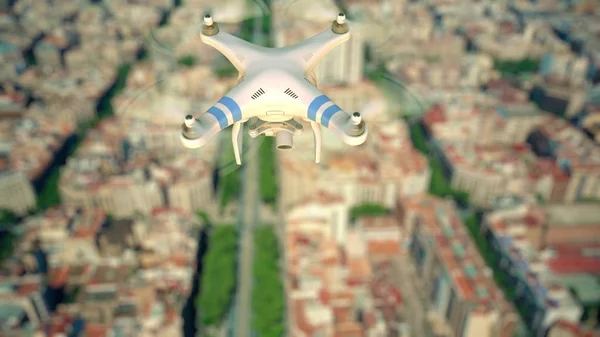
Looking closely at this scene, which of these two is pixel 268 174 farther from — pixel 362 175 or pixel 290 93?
pixel 290 93

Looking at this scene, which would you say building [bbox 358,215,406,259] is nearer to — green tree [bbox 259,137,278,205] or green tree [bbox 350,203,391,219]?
green tree [bbox 350,203,391,219]

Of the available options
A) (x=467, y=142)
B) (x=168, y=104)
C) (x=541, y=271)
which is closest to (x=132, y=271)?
(x=168, y=104)

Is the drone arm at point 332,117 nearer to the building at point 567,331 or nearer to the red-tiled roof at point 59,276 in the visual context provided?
the building at point 567,331

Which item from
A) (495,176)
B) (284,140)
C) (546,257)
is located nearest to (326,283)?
→ (546,257)

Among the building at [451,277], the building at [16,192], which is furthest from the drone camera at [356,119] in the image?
the building at [16,192]

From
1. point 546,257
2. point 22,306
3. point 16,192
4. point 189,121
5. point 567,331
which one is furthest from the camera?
point 16,192

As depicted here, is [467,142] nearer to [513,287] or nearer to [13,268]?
[513,287]

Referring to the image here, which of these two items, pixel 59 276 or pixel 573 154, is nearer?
pixel 59 276

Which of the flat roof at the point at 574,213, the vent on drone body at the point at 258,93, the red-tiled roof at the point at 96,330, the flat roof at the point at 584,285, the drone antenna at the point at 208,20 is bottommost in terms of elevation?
the red-tiled roof at the point at 96,330
